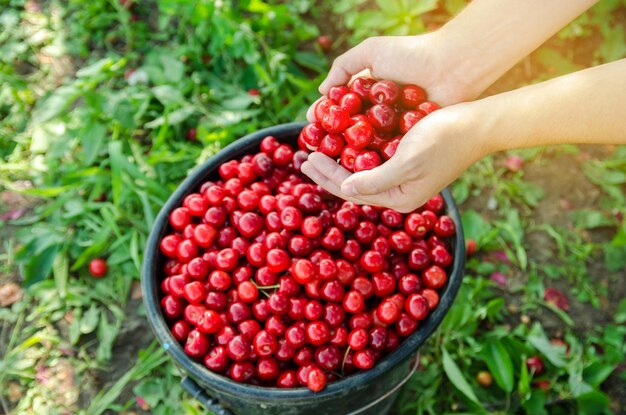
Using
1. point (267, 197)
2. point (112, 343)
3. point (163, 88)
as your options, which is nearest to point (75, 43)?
point (163, 88)

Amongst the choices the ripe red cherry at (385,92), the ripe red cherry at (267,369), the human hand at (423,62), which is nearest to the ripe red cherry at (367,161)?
the ripe red cherry at (385,92)

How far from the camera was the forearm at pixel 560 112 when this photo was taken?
1.51 metres

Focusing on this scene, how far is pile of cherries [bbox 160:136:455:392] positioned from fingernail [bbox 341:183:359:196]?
0.30 metres

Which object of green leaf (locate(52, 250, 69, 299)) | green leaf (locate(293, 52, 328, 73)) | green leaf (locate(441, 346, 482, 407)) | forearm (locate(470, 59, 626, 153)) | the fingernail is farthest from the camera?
green leaf (locate(293, 52, 328, 73))

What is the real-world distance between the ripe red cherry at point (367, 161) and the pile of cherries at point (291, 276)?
325mm

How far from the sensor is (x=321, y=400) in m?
1.66

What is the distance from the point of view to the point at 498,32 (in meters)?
1.88

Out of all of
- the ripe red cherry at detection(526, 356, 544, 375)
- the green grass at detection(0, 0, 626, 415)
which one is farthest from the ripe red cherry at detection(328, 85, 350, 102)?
the ripe red cherry at detection(526, 356, 544, 375)

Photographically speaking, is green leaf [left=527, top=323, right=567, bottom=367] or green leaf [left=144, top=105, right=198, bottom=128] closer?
green leaf [left=527, top=323, right=567, bottom=367]

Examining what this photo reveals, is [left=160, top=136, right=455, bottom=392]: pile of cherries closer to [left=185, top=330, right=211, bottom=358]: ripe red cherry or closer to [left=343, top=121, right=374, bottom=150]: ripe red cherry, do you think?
[left=185, top=330, right=211, bottom=358]: ripe red cherry

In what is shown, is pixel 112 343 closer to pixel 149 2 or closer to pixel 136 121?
pixel 136 121

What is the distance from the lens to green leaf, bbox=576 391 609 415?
218cm

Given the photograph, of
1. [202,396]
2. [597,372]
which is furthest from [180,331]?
[597,372]

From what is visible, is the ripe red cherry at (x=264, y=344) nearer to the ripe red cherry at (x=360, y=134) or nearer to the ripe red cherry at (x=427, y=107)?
the ripe red cherry at (x=360, y=134)
